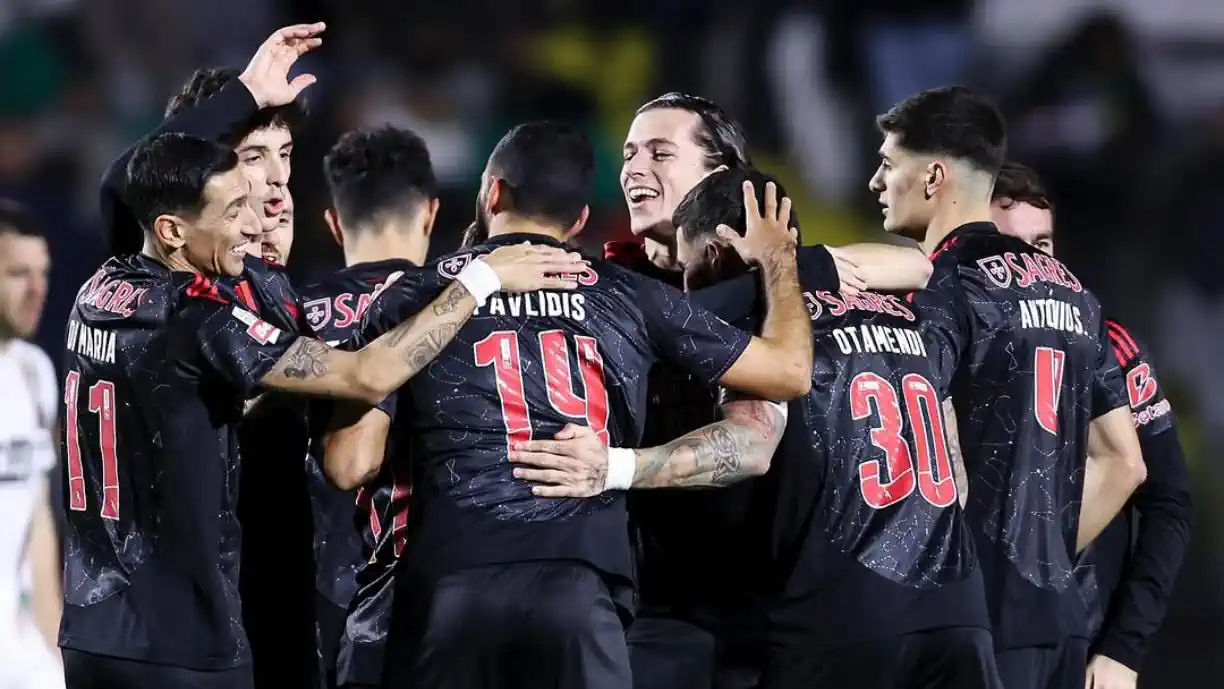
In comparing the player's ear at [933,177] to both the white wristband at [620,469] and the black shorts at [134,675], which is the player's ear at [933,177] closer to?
the white wristband at [620,469]

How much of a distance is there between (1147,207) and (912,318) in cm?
677

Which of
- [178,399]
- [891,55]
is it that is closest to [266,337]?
[178,399]

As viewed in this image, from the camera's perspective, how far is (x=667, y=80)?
35.0 feet

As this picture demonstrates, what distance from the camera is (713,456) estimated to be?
13.1 ft

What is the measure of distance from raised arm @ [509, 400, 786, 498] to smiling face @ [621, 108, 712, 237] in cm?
105

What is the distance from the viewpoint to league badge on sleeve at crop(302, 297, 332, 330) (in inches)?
193

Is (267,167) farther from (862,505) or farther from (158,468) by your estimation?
(862,505)

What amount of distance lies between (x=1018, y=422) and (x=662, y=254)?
1.20m

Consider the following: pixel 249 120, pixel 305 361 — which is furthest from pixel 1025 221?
pixel 305 361

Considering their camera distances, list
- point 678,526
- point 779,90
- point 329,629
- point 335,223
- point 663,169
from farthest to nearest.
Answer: point 779,90 → point 335,223 → point 663,169 → point 329,629 → point 678,526

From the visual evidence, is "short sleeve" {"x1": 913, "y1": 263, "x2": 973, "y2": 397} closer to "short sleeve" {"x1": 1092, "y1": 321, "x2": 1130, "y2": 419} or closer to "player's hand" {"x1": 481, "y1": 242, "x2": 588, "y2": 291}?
"short sleeve" {"x1": 1092, "y1": 321, "x2": 1130, "y2": 419}

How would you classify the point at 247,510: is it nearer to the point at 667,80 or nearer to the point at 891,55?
the point at 667,80

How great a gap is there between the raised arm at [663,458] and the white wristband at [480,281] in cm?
36

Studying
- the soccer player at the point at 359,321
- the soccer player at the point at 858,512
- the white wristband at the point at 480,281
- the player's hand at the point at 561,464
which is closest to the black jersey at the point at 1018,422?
the soccer player at the point at 858,512
